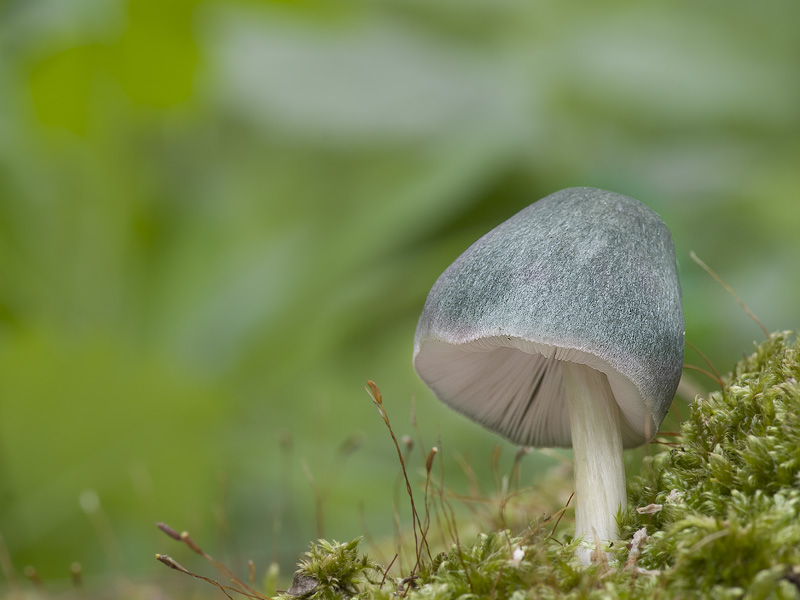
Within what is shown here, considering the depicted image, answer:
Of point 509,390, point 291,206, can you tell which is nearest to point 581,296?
point 509,390

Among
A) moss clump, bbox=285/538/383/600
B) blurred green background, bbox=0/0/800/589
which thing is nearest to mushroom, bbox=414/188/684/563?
→ moss clump, bbox=285/538/383/600

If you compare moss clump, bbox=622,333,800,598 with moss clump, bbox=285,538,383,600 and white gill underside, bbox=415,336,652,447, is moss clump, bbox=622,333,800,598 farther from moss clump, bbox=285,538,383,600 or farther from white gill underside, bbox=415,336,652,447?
moss clump, bbox=285,538,383,600

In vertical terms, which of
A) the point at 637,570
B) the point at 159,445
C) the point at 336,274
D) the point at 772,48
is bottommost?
the point at 637,570

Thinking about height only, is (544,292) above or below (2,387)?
below

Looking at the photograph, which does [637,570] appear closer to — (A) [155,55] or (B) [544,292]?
(B) [544,292]

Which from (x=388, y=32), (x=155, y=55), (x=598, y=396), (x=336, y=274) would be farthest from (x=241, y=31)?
(x=598, y=396)

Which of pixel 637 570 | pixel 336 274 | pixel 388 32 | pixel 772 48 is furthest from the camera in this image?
pixel 388 32

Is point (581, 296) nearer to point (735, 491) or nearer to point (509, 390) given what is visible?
point (735, 491)

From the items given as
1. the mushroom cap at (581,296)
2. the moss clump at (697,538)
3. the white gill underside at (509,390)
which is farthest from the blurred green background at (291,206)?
the mushroom cap at (581,296)
